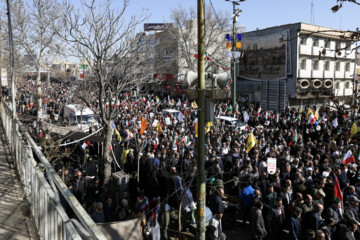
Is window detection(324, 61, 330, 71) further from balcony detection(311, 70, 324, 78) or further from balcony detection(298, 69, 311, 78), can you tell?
balcony detection(298, 69, 311, 78)

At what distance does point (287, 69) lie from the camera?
34469 millimetres

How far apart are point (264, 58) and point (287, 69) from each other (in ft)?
10.8

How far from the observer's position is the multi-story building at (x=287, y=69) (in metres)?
33.9

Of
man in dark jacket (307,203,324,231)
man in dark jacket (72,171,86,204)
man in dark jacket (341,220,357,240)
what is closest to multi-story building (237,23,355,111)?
man in dark jacket (307,203,324,231)

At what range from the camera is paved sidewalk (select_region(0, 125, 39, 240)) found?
332cm

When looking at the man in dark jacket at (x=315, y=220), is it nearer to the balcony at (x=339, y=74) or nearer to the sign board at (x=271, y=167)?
the sign board at (x=271, y=167)

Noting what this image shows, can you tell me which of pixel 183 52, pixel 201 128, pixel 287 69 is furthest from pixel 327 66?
pixel 201 128

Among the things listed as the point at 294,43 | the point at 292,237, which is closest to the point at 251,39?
the point at 294,43

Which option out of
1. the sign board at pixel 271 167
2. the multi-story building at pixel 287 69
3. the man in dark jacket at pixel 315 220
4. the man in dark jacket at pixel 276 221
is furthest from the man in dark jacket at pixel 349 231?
the multi-story building at pixel 287 69

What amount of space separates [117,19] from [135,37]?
0.86 meters

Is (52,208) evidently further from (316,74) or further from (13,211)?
(316,74)

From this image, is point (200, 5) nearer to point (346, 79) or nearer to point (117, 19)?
point (117, 19)

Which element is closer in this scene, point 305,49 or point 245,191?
point 245,191

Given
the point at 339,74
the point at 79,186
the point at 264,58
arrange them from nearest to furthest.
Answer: the point at 79,186 < the point at 264,58 < the point at 339,74
